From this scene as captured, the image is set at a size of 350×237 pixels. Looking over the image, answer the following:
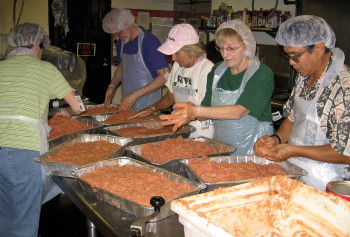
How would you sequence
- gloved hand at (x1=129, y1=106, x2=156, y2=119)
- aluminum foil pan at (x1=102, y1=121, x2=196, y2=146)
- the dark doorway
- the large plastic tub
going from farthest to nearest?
the dark doorway, gloved hand at (x1=129, y1=106, x2=156, y2=119), aluminum foil pan at (x1=102, y1=121, x2=196, y2=146), the large plastic tub

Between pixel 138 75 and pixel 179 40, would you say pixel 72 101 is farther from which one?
pixel 138 75

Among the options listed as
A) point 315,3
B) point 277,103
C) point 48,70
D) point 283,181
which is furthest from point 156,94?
point 283,181

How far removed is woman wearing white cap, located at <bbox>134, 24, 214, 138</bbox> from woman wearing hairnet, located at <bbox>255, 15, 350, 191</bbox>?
94cm

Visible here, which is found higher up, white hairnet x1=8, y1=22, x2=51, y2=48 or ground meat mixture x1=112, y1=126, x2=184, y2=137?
white hairnet x1=8, y1=22, x2=51, y2=48

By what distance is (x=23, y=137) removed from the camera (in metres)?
2.42

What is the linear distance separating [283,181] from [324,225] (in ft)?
0.68

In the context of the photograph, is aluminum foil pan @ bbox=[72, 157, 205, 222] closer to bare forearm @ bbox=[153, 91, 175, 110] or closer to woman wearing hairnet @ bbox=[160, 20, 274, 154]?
woman wearing hairnet @ bbox=[160, 20, 274, 154]

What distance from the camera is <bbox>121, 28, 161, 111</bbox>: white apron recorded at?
406cm

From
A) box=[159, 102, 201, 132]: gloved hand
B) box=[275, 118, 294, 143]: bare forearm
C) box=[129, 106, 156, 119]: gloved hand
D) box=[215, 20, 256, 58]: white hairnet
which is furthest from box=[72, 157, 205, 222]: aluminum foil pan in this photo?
box=[129, 106, 156, 119]: gloved hand

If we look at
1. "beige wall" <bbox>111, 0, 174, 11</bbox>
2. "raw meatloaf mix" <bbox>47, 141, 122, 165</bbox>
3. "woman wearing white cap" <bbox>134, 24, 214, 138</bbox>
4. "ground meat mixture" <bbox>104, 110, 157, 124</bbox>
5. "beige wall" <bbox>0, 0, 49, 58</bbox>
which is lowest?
"raw meatloaf mix" <bbox>47, 141, 122, 165</bbox>

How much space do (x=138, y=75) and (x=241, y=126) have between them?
1.81m

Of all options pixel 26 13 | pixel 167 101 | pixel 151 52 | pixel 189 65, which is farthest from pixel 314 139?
pixel 26 13

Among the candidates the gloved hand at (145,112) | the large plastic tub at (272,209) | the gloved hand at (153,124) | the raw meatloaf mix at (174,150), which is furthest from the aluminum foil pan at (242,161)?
the gloved hand at (145,112)

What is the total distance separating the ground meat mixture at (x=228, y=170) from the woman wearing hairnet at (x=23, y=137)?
3.47 feet
